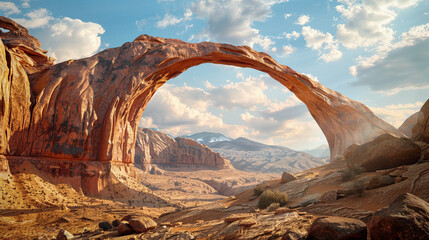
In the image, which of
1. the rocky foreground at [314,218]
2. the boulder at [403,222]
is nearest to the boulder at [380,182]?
the rocky foreground at [314,218]

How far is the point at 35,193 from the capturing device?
10914mm

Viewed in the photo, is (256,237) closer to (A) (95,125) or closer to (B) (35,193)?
(B) (35,193)

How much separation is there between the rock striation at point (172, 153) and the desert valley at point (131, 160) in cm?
3725

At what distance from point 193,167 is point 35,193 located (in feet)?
172

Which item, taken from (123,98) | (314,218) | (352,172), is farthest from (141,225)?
(123,98)

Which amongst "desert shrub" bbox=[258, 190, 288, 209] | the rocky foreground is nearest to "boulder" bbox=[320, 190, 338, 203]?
the rocky foreground

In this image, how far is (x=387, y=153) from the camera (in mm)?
8188

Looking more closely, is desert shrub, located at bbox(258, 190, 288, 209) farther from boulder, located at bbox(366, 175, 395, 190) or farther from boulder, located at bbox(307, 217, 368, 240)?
boulder, located at bbox(307, 217, 368, 240)

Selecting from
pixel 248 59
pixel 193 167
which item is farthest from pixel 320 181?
pixel 193 167

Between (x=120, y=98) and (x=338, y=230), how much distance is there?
52.3ft

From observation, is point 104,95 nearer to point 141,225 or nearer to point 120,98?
point 120,98

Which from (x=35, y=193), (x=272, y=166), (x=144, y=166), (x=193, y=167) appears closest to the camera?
(x=35, y=193)

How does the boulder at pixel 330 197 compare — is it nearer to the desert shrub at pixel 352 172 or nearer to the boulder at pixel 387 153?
the desert shrub at pixel 352 172

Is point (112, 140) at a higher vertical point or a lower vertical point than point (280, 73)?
lower
